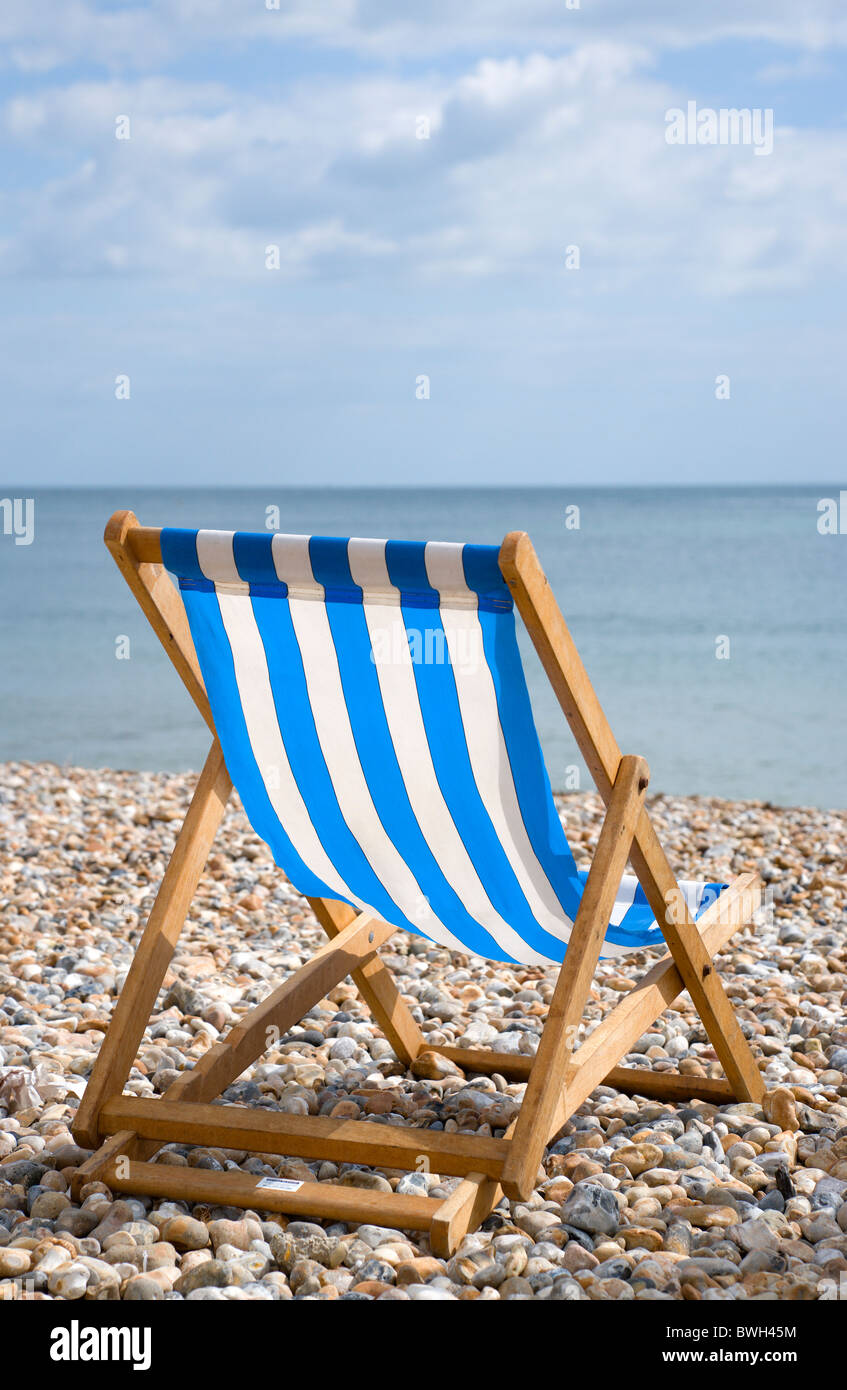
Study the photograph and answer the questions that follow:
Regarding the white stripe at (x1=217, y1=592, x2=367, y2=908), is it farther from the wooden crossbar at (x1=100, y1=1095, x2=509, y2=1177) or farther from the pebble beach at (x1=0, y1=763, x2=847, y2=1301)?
the pebble beach at (x1=0, y1=763, x2=847, y2=1301)

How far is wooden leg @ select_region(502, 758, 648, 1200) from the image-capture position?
2.04 metres

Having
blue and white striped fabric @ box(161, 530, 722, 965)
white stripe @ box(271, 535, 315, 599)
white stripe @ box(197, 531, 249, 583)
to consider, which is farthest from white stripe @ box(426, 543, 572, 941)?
white stripe @ box(197, 531, 249, 583)

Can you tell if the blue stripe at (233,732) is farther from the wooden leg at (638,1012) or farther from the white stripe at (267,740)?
the wooden leg at (638,1012)

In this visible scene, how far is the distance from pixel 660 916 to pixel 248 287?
48301mm

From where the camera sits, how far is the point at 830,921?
4277 millimetres

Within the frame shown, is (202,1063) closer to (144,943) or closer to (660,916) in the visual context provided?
(144,943)

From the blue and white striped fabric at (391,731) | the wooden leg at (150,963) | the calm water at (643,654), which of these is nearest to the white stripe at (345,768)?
the blue and white striped fabric at (391,731)

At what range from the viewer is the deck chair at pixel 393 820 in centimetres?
204

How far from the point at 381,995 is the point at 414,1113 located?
28cm

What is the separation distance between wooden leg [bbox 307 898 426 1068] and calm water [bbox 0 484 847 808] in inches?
243

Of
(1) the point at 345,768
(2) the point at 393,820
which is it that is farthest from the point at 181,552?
(2) the point at 393,820

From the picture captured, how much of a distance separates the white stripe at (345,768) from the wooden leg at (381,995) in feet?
1.26

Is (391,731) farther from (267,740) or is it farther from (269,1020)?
(269,1020)

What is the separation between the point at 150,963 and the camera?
235 cm
